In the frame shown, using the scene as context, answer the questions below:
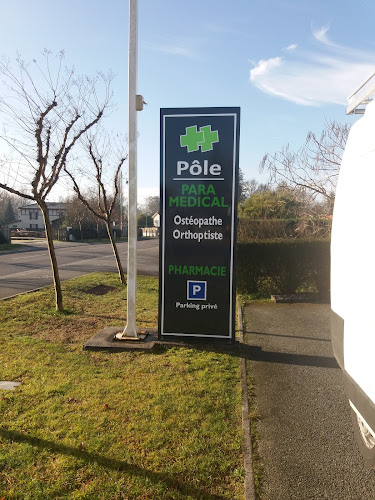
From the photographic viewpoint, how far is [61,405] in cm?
374

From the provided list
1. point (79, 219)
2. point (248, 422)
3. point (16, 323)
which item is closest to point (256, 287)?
point (16, 323)

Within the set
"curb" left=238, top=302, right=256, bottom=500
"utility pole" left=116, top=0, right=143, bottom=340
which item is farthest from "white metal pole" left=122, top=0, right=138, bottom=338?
"curb" left=238, top=302, right=256, bottom=500

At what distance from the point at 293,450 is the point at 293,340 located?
3232 mm

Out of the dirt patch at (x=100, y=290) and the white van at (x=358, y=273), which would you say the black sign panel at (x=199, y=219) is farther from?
the dirt patch at (x=100, y=290)

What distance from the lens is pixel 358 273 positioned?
2271 millimetres

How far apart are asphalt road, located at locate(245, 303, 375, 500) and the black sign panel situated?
3.18 ft

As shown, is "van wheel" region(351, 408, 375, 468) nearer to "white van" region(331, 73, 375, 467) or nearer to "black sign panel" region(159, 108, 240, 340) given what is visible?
"white van" region(331, 73, 375, 467)

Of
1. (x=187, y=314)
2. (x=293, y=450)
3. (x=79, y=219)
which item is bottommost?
(x=293, y=450)

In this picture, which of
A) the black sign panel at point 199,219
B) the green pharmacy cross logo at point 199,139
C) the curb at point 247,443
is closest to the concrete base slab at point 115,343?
the black sign panel at point 199,219

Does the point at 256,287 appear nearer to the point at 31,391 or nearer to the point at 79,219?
the point at 31,391

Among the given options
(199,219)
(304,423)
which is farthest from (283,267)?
(304,423)

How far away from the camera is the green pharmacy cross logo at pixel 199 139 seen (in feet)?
18.1

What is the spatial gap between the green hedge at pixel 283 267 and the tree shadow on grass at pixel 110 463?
25.5 ft

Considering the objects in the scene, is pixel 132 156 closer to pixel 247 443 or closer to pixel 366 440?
pixel 247 443
